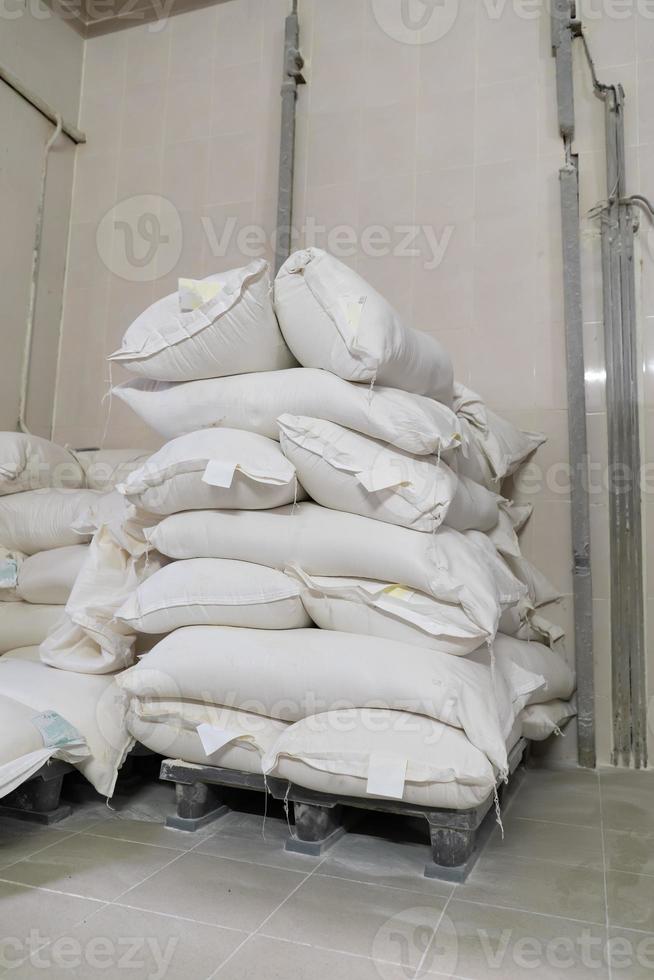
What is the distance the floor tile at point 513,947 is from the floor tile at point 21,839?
2.63ft

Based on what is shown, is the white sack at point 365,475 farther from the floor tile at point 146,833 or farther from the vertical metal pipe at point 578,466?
the vertical metal pipe at point 578,466

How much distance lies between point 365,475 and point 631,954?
3.03 ft

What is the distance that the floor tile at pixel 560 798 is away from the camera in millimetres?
1818

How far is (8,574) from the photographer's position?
7.23 feet

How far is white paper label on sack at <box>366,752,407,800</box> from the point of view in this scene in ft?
4.53

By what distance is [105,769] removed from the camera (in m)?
1.67

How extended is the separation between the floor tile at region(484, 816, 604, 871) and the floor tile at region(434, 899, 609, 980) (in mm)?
295

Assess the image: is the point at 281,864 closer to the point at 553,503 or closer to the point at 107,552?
the point at 107,552

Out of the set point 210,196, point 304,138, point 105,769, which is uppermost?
point 304,138

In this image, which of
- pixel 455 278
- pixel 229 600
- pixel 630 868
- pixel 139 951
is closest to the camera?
pixel 139 951

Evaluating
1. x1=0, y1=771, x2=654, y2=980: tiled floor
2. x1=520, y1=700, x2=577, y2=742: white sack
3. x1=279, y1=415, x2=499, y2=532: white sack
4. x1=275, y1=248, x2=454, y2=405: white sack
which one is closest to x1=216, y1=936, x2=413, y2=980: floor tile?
x1=0, y1=771, x2=654, y2=980: tiled floor

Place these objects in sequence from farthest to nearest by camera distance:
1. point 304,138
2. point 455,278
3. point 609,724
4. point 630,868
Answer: point 304,138 → point 455,278 → point 609,724 → point 630,868

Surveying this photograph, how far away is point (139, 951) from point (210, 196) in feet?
9.10

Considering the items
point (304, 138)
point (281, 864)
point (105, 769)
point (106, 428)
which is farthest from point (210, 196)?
point (281, 864)
